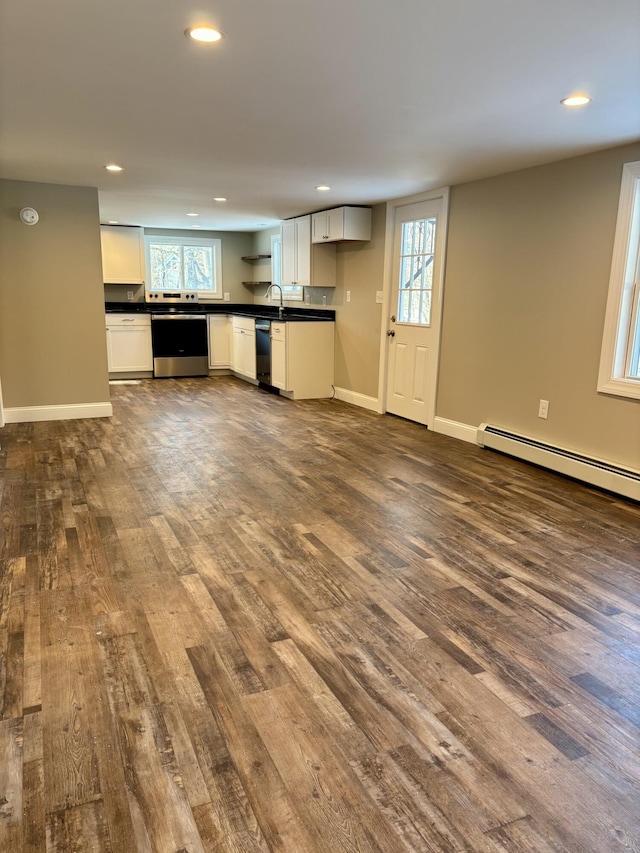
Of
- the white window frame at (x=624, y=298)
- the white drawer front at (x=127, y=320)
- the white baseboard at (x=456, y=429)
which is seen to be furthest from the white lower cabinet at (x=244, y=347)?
the white window frame at (x=624, y=298)

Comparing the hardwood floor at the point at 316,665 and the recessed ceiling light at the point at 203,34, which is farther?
the recessed ceiling light at the point at 203,34

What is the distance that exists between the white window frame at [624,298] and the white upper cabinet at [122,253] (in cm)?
673

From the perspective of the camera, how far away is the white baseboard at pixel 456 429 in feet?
17.1

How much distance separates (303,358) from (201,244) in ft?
11.2

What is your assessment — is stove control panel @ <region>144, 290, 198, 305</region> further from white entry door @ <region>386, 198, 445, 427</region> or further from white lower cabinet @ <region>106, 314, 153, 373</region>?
white entry door @ <region>386, 198, 445, 427</region>

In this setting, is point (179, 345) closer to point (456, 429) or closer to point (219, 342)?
point (219, 342)

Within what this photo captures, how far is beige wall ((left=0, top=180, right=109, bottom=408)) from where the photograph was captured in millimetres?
5332

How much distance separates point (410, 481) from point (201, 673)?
240 cm

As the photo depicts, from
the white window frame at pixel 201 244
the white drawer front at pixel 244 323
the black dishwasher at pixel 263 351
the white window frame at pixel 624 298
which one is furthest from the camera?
the white window frame at pixel 201 244

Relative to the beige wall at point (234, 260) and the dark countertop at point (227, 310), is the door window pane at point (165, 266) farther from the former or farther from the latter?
the beige wall at point (234, 260)

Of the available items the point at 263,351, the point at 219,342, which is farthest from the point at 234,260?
the point at 263,351

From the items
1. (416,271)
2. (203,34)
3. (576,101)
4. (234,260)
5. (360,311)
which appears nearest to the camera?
(203,34)

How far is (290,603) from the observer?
248 centimetres

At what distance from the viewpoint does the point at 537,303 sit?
14.5 ft
